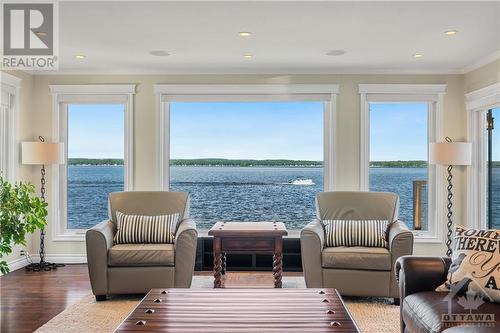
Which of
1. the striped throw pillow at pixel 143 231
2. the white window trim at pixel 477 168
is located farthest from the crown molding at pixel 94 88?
the white window trim at pixel 477 168

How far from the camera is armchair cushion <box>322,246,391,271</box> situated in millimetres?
4219

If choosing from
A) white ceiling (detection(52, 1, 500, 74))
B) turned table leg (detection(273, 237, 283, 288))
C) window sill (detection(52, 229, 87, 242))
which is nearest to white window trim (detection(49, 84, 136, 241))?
window sill (detection(52, 229, 87, 242))

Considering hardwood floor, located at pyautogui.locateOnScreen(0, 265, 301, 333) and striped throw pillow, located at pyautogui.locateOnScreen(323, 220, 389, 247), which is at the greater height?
striped throw pillow, located at pyautogui.locateOnScreen(323, 220, 389, 247)

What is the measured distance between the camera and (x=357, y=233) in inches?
179

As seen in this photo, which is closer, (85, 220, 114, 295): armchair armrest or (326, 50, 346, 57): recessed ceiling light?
(85, 220, 114, 295): armchair armrest

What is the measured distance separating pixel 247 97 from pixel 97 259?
2.82m

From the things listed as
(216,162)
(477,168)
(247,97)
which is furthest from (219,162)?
(477,168)

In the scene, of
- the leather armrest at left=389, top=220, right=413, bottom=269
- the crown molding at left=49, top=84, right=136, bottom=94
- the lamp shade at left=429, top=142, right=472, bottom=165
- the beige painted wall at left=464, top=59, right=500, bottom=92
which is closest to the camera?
the leather armrest at left=389, top=220, right=413, bottom=269

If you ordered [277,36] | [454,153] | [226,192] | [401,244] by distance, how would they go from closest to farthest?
1. [401,244]
2. [277,36]
3. [454,153]
4. [226,192]

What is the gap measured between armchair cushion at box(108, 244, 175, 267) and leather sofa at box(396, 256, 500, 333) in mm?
2140

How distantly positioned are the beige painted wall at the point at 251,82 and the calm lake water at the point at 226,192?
350 millimetres

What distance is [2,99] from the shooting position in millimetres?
5453

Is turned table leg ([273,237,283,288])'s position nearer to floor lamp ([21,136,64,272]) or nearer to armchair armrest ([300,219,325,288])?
armchair armrest ([300,219,325,288])

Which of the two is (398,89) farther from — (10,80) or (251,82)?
(10,80)
